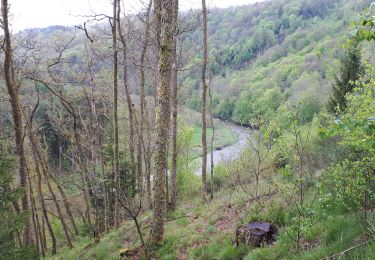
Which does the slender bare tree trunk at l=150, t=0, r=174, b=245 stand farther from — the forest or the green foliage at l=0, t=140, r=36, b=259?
the green foliage at l=0, t=140, r=36, b=259

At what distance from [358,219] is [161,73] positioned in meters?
4.75

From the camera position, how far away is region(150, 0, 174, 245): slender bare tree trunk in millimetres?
7301

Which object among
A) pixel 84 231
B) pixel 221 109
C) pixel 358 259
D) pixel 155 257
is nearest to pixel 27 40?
pixel 155 257

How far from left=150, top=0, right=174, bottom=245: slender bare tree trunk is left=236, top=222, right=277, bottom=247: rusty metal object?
206 centimetres

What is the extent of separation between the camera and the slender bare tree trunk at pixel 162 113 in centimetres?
730

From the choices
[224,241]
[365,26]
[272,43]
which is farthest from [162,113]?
[272,43]

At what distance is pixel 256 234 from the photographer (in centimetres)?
607

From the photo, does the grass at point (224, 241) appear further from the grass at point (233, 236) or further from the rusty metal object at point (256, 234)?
the rusty metal object at point (256, 234)

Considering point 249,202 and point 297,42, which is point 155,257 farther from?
point 297,42

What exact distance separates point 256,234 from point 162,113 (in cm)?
320

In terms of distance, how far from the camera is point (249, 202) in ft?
29.5

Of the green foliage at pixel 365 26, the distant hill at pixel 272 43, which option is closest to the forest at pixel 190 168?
the green foliage at pixel 365 26

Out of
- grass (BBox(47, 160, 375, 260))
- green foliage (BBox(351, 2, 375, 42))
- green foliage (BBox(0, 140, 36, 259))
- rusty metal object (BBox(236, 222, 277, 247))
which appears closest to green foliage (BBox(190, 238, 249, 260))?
grass (BBox(47, 160, 375, 260))

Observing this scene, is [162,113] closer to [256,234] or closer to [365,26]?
[256,234]
